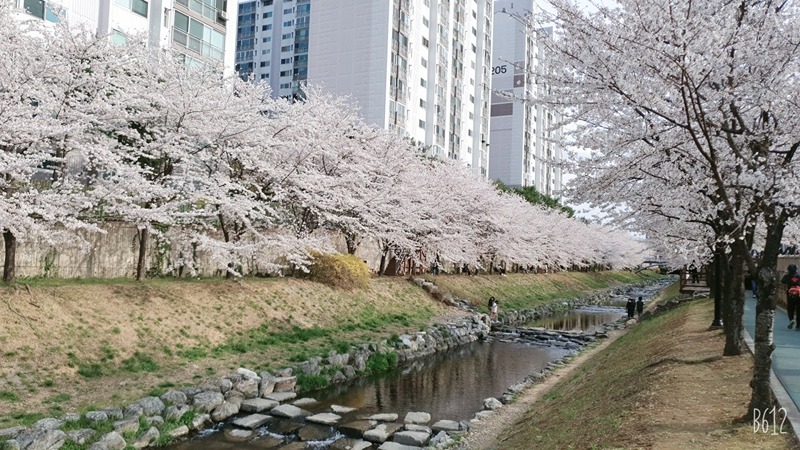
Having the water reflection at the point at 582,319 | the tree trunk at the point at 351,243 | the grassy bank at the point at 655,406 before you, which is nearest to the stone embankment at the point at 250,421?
the grassy bank at the point at 655,406

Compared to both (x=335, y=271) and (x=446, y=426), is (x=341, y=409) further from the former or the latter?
(x=335, y=271)

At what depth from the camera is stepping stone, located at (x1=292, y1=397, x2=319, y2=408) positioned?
46.3 feet

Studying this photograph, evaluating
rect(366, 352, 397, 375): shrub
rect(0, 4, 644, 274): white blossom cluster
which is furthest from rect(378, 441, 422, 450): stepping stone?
rect(0, 4, 644, 274): white blossom cluster

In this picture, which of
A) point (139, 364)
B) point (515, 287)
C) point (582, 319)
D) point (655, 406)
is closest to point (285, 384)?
point (139, 364)

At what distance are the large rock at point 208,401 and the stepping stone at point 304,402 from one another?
6.44 ft

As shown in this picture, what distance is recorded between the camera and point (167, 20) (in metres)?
28.8

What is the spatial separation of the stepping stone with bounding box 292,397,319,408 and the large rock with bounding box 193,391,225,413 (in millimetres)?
1964

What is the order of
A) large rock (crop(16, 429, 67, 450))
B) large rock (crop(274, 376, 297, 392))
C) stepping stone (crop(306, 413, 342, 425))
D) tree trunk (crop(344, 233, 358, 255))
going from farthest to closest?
tree trunk (crop(344, 233, 358, 255)) → large rock (crop(274, 376, 297, 392)) → stepping stone (crop(306, 413, 342, 425)) → large rock (crop(16, 429, 67, 450))

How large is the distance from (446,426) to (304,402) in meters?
4.05

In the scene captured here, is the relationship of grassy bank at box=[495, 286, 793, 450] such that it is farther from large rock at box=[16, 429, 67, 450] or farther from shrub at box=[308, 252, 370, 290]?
shrub at box=[308, 252, 370, 290]

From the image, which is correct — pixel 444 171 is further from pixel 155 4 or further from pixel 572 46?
pixel 572 46

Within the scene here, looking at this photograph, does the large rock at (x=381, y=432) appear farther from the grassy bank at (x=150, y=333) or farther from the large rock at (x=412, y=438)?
the grassy bank at (x=150, y=333)

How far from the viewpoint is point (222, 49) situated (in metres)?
32.3

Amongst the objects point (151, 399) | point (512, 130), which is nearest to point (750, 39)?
point (151, 399)
